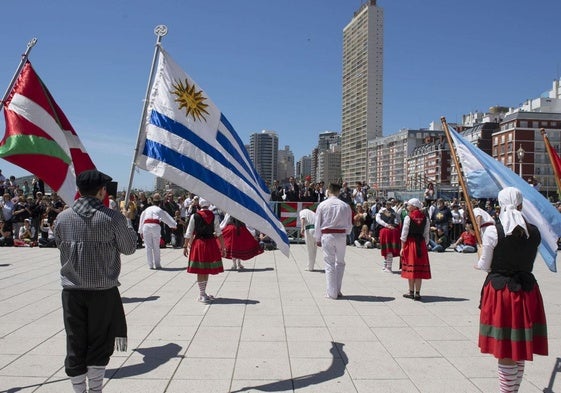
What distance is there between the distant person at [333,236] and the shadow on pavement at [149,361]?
3738 millimetres

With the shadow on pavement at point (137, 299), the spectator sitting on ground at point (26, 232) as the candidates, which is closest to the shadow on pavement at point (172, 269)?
the shadow on pavement at point (137, 299)

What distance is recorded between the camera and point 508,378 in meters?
4.17

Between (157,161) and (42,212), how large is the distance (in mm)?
15044

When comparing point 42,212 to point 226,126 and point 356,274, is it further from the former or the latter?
point 226,126

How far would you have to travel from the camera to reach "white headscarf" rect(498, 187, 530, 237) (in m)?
4.17

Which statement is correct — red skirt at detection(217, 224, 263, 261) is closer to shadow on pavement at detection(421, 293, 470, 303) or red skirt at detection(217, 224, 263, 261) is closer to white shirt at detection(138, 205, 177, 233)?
white shirt at detection(138, 205, 177, 233)

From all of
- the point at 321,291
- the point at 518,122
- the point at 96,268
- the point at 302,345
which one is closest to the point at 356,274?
the point at 321,291

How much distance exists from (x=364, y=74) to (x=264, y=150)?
5297cm

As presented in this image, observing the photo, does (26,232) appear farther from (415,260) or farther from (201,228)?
(415,260)

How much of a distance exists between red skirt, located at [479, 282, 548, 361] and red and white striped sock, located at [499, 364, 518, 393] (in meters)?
0.11

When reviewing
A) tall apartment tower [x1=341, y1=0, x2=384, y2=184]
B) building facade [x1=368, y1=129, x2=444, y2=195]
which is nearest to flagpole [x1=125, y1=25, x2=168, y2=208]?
building facade [x1=368, y1=129, x2=444, y2=195]

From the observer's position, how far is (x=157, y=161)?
17.9ft

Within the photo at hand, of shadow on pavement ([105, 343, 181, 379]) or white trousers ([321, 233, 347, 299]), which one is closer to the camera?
shadow on pavement ([105, 343, 181, 379])

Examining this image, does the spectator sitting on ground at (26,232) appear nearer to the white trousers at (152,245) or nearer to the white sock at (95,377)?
the white trousers at (152,245)
